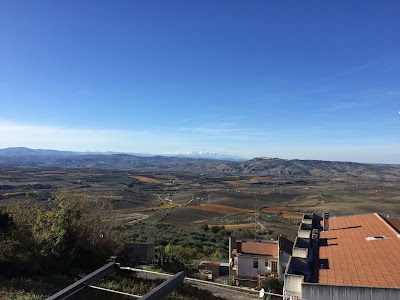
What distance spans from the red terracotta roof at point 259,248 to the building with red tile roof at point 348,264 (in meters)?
4.52

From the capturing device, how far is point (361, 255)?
16031 millimetres

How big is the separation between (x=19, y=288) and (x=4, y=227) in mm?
3751

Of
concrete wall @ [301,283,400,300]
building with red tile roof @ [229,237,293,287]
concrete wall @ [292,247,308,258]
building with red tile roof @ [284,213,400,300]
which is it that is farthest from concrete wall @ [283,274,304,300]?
building with red tile roof @ [229,237,293,287]

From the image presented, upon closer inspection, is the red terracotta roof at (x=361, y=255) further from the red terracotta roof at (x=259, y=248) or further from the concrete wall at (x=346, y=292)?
the red terracotta roof at (x=259, y=248)

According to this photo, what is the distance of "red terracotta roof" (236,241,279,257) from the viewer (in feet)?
87.0

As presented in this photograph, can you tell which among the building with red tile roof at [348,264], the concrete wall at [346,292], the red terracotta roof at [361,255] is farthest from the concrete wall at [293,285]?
the red terracotta roof at [361,255]

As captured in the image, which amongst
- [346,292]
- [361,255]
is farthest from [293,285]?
[361,255]

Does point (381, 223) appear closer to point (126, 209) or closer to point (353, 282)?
point (353, 282)

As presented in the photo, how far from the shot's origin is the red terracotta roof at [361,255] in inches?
509

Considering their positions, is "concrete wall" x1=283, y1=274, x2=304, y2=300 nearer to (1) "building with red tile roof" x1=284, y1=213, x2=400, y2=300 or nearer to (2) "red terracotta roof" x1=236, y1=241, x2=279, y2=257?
(1) "building with red tile roof" x1=284, y1=213, x2=400, y2=300

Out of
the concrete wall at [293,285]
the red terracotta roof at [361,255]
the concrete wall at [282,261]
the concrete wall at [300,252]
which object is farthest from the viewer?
the concrete wall at [282,261]

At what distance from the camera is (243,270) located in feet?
86.4

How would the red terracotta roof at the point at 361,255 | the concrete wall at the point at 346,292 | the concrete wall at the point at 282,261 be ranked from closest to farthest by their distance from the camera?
the concrete wall at the point at 346,292
the red terracotta roof at the point at 361,255
the concrete wall at the point at 282,261

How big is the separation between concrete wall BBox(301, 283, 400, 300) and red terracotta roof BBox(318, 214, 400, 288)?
0.67 meters
